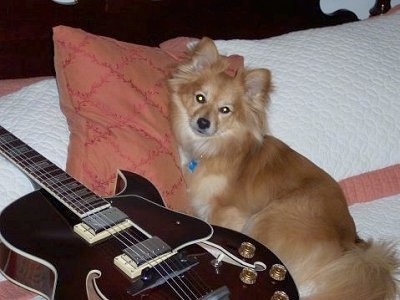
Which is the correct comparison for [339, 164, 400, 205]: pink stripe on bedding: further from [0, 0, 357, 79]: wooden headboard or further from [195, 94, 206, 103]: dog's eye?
[0, 0, 357, 79]: wooden headboard

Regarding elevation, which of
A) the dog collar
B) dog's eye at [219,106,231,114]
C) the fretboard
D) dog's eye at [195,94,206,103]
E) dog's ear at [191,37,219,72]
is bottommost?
the dog collar

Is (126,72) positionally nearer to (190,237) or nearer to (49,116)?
(49,116)

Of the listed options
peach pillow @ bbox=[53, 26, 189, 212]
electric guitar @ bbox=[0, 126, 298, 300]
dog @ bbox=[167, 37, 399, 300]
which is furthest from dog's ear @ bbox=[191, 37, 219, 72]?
electric guitar @ bbox=[0, 126, 298, 300]

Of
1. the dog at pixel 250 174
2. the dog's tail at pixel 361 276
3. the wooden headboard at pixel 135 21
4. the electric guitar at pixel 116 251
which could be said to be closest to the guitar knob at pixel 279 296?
the electric guitar at pixel 116 251

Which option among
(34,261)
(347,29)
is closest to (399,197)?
(347,29)

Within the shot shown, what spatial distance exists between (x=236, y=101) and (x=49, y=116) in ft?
2.31

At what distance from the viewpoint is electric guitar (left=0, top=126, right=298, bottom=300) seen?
51.0 inches

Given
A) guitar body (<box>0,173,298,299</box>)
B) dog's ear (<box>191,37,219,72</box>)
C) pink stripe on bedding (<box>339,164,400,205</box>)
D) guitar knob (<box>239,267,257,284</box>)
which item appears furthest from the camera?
pink stripe on bedding (<box>339,164,400,205</box>)

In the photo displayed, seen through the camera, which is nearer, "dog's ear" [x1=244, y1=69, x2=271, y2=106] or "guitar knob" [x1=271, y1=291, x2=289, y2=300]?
"guitar knob" [x1=271, y1=291, x2=289, y2=300]

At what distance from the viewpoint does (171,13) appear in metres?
2.25

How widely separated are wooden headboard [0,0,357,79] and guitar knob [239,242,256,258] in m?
1.03

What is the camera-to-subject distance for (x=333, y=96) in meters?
2.25

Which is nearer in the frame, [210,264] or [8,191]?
[210,264]

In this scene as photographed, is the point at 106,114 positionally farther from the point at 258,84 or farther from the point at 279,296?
the point at 279,296
